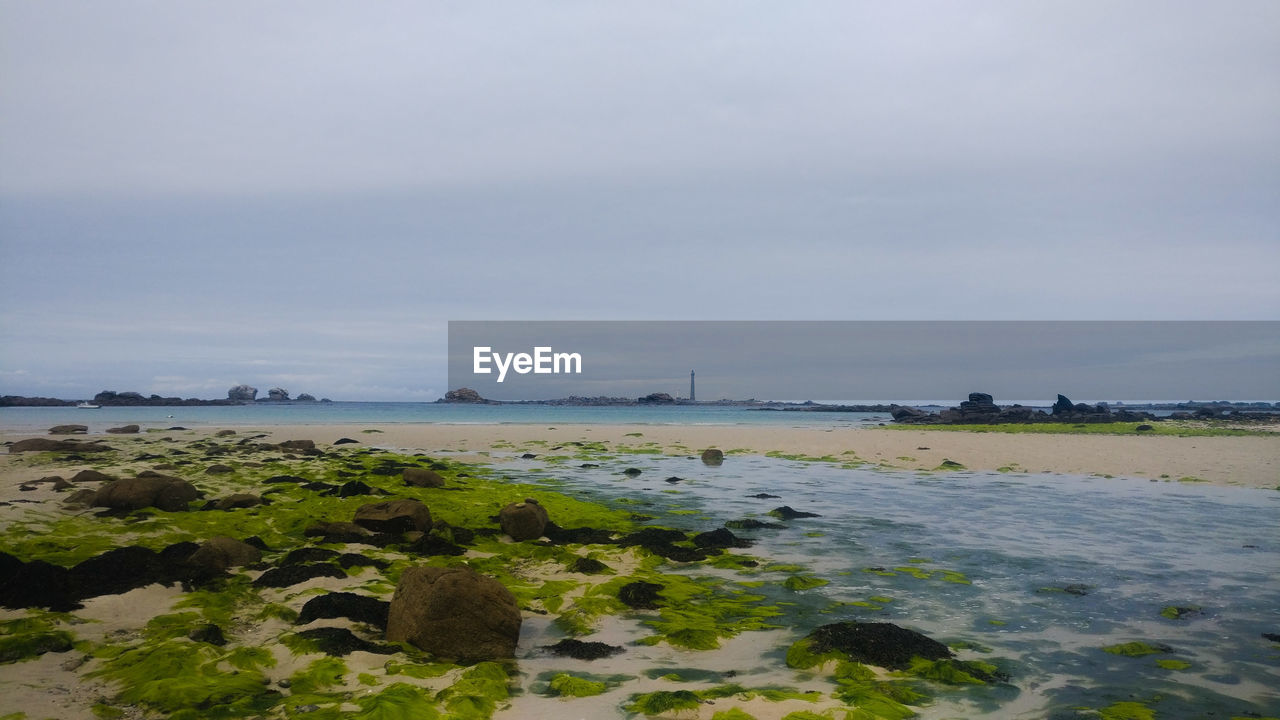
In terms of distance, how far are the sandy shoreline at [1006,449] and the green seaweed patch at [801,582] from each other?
15.7 metres

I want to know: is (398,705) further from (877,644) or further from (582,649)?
(877,644)

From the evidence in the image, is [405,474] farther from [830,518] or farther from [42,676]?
[42,676]

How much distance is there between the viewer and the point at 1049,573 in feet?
29.7

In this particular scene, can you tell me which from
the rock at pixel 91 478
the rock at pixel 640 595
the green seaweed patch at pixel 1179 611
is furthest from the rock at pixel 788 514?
the rock at pixel 91 478

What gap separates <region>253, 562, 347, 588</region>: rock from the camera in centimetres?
798

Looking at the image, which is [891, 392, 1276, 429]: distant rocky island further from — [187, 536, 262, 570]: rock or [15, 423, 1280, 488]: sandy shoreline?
[187, 536, 262, 570]: rock

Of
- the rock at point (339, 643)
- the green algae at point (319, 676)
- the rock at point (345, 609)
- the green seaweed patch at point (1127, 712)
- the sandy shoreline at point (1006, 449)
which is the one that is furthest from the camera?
the sandy shoreline at point (1006, 449)

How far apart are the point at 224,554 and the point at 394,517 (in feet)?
8.41

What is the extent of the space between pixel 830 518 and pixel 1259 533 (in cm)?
725

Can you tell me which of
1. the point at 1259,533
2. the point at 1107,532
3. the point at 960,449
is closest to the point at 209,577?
the point at 1107,532

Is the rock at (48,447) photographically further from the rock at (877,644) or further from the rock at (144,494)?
the rock at (877,644)

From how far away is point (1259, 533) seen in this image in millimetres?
11555

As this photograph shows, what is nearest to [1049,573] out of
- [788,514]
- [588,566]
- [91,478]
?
[788,514]

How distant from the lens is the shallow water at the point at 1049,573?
557 cm
